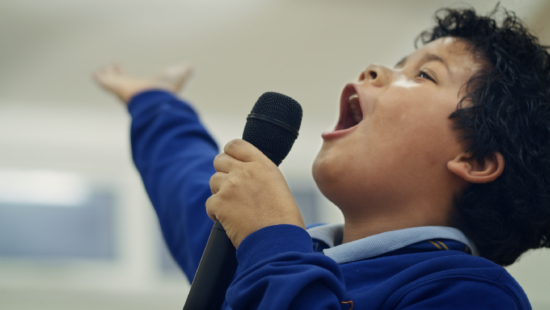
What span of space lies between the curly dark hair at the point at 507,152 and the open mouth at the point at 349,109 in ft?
0.61

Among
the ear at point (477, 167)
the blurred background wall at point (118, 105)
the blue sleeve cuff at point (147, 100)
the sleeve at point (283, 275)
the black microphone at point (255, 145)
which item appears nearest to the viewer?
the sleeve at point (283, 275)

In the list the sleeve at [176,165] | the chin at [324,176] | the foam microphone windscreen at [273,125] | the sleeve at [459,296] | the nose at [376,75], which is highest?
the nose at [376,75]

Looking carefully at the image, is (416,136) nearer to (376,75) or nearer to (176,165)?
(376,75)

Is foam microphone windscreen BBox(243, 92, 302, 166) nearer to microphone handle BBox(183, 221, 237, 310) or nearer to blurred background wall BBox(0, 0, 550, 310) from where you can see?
microphone handle BBox(183, 221, 237, 310)

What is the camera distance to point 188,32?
250 centimetres

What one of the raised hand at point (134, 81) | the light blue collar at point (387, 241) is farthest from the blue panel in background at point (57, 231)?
the light blue collar at point (387, 241)

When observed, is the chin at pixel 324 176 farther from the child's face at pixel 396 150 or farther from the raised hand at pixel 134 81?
the raised hand at pixel 134 81

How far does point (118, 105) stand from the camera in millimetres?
2975

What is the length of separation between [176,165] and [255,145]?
42 centimetres

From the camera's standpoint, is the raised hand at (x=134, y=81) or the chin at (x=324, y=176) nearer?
the chin at (x=324, y=176)

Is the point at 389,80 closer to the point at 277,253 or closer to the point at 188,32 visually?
the point at 277,253

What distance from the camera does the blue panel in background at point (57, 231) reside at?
9.40 ft

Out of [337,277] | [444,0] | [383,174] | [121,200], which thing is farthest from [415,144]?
[121,200]

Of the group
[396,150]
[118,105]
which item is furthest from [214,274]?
[118,105]
